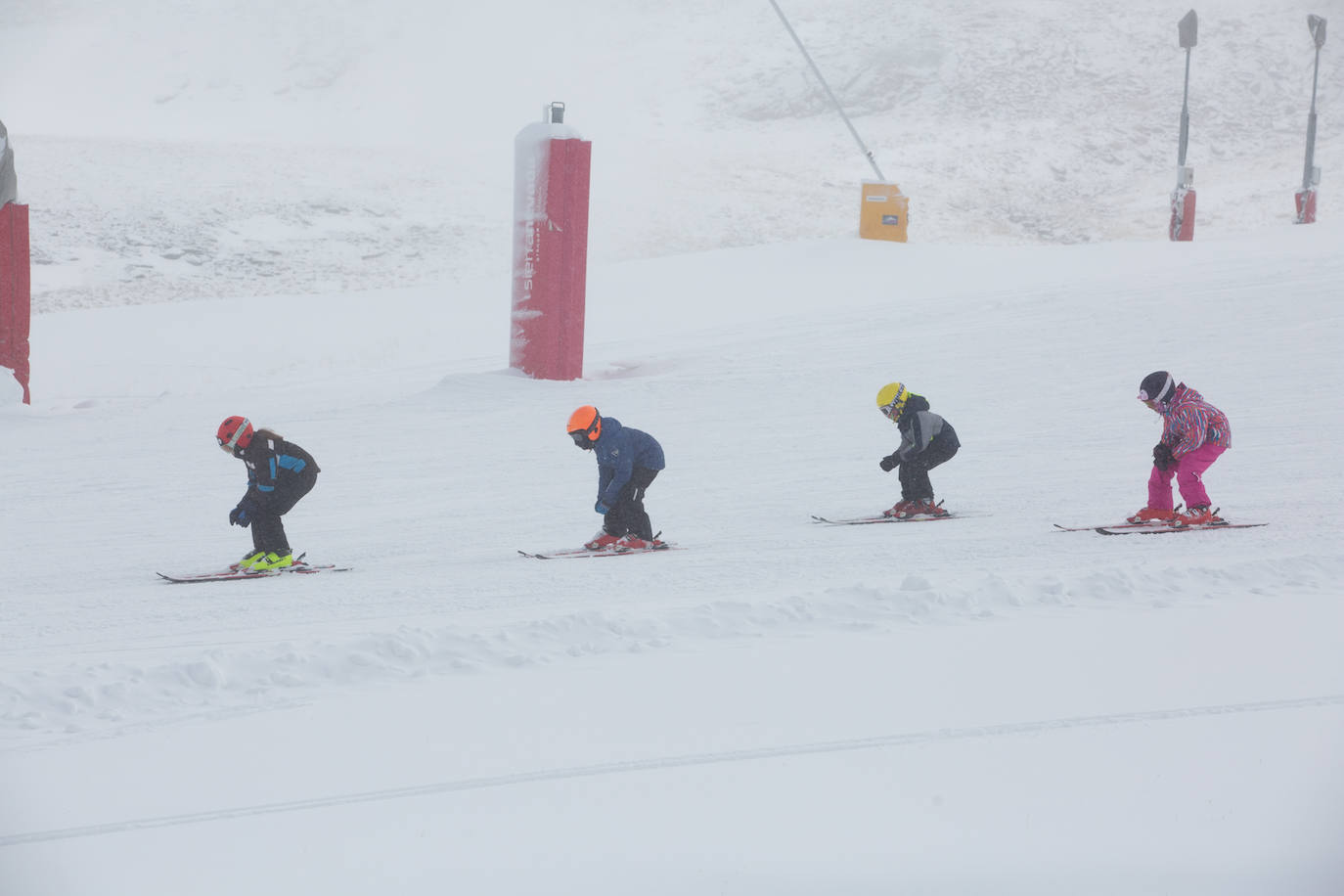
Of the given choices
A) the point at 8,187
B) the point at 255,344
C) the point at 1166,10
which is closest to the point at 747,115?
the point at 1166,10

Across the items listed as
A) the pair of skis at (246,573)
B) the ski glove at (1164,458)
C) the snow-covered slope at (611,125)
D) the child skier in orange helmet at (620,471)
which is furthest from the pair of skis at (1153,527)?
the snow-covered slope at (611,125)

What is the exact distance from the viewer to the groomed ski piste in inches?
177

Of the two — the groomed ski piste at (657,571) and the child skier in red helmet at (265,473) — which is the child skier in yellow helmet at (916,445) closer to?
the groomed ski piste at (657,571)

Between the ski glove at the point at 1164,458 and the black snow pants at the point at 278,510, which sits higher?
the ski glove at the point at 1164,458

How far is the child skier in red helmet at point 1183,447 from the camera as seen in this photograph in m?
8.87

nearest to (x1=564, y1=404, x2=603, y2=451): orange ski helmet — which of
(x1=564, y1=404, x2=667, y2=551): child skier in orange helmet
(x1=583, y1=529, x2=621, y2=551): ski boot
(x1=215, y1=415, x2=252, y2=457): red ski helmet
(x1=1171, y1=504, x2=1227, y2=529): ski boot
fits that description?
(x1=564, y1=404, x2=667, y2=551): child skier in orange helmet

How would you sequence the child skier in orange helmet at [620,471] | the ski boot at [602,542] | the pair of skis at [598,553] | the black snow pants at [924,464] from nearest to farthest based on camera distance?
the child skier in orange helmet at [620,471]
the pair of skis at [598,553]
the ski boot at [602,542]
the black snow pants at [924,464]

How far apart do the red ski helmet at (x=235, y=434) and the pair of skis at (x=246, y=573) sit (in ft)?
2.74

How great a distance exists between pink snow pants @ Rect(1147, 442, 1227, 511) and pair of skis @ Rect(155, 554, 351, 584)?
562 centimetres

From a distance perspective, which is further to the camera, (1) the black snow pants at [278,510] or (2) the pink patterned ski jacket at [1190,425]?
(2) the pink patterned ski jacket at [1190,425]

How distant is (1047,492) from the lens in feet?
35.9

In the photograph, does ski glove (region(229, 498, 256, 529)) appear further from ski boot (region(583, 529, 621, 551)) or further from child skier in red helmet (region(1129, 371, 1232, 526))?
child skier in red helmet (region(1129, 371, 1232, 526))

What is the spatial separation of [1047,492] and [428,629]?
6149 millimetres

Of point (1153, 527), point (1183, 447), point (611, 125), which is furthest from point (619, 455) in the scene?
point (611, 125)
